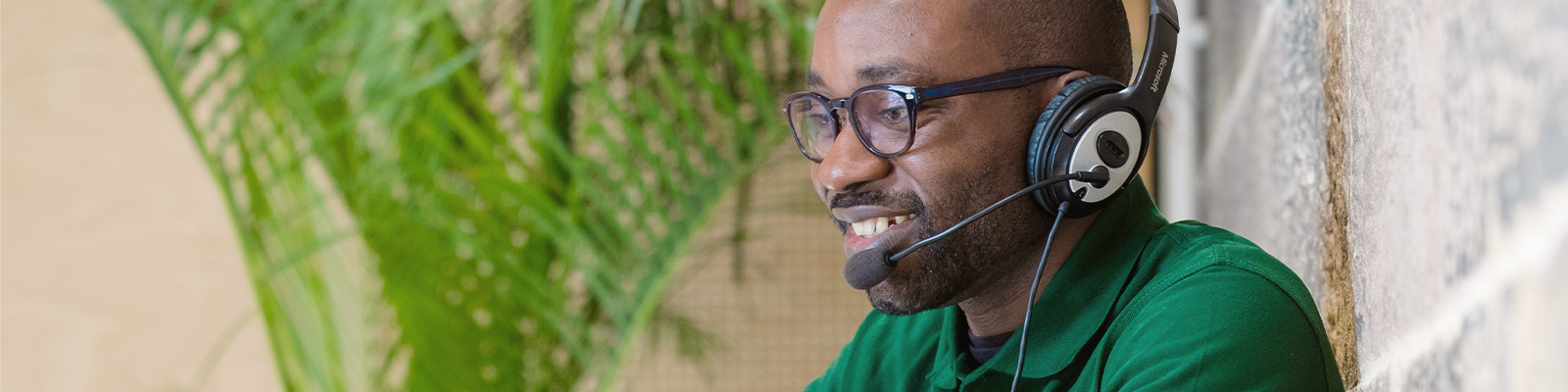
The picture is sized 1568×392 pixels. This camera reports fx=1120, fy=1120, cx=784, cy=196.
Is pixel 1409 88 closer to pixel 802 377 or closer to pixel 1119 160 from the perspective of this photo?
pixel 1119 160

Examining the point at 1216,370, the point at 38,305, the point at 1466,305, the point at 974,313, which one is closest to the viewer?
the point at 1466,305

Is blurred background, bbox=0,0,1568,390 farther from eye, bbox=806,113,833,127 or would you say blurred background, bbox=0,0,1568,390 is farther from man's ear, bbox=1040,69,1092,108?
eye, bbox=806,113,833,127

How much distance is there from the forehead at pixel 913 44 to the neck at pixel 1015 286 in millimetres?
124

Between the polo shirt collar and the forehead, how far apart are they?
0.13 metres

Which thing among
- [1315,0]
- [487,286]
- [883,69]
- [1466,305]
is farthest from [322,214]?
[1466,305]

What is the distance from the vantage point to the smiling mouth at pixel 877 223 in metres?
0.74

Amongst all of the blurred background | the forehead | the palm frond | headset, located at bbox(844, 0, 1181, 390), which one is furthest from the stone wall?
the palm frond

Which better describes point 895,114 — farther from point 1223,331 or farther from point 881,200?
point 1223,331

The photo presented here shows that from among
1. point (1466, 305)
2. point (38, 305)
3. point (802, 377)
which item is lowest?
point (802, 377)

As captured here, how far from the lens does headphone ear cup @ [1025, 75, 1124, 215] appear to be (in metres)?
0.67

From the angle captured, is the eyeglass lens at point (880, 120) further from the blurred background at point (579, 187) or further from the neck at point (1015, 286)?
the blurred background at point (579, 187)

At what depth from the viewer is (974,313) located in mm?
787

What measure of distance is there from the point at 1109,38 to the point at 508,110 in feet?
2.57

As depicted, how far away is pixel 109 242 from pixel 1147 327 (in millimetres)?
2098
